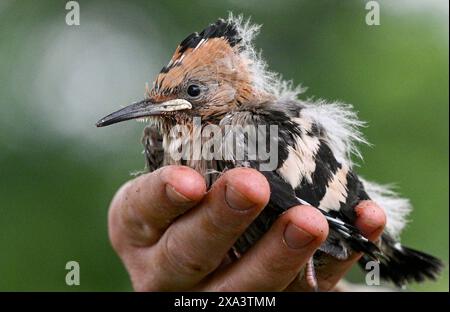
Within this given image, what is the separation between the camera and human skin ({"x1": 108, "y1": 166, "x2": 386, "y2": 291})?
1962 mm

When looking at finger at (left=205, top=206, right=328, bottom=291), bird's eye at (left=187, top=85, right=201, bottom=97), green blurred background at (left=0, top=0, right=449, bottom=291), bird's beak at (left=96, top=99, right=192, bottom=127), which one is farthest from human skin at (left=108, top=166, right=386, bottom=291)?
green blurred background at (left=0, top=0, right=449, bottom=291)

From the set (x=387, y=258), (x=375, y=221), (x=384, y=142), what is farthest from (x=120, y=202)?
(x=384, y=142)

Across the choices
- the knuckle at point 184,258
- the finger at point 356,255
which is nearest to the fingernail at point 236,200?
the knuckle at point 184,258

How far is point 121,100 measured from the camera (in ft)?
22.9

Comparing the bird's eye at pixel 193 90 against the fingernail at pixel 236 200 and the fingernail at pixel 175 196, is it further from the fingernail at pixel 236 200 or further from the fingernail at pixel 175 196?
the fingernail at pixel 236 200

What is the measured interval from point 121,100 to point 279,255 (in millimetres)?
5138

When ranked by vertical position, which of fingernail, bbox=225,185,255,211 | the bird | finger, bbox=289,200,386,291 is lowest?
finger, bbox=289,200,386,291

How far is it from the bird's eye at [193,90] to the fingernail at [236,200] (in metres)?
0.66

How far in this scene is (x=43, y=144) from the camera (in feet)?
24.0

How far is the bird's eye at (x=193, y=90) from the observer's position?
2.46 m

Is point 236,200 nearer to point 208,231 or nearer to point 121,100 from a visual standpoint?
point 208,231

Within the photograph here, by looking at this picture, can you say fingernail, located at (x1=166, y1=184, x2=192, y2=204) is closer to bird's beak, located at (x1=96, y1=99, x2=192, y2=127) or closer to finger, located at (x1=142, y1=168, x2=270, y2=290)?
finger, located at (x1=142, y1=168, x2=270, y2=290)

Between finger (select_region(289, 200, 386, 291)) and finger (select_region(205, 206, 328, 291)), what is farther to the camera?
finger (select_region(289, 200, 386, 291))

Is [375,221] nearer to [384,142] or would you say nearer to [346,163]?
[346,163]
